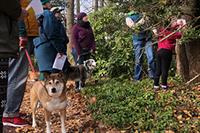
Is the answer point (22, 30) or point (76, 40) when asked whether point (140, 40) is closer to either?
point (76, 40)

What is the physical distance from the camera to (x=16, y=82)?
6246 millimetres

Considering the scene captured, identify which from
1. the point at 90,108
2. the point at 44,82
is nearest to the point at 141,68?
the point at 90,108

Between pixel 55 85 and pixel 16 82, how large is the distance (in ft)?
1.87

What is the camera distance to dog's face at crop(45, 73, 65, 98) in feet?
20.3

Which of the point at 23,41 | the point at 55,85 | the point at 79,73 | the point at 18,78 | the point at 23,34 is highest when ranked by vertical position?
the point at 23,34

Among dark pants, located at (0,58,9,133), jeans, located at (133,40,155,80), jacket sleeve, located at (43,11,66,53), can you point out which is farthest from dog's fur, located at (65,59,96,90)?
dark pants, located at (0,58,9,133)

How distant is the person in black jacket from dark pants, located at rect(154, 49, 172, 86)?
552 centimetres

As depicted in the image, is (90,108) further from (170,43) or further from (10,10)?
(10,10)

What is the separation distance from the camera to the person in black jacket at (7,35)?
11.3 feet

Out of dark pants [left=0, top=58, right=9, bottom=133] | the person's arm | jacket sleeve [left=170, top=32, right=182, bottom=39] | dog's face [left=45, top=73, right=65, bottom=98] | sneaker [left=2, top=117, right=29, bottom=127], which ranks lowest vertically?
sneaker [left=2, top=117, right=29, bottom=127]

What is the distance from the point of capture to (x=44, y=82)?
252 inches

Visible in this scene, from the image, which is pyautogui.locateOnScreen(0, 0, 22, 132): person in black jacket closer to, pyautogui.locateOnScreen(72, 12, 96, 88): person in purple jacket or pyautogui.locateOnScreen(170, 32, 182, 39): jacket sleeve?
pyautogui.locateOnScreen(170, 32, 182, 39): jacket sleeve

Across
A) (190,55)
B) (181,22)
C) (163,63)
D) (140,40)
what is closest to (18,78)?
(181,22)

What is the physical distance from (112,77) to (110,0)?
4.15 metres
